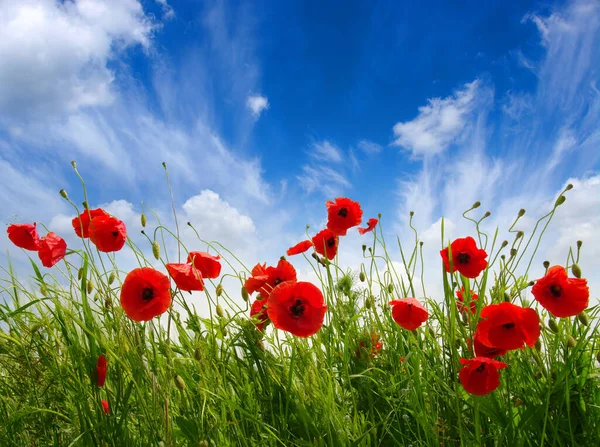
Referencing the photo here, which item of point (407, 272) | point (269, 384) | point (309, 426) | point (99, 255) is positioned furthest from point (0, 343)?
point (407, 272)

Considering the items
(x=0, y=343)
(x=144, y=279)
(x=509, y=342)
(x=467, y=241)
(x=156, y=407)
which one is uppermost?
(x=467, y=241)

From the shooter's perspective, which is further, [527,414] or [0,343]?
[0,343]

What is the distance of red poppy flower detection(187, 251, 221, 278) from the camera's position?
6.90ft

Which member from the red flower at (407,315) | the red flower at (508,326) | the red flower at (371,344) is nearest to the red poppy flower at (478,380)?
the red flower at (508,326)

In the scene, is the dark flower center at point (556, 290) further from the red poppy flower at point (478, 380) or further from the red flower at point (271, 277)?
the red flower at point (271, 277)

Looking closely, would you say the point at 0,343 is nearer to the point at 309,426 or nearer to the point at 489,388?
the point at 309,426

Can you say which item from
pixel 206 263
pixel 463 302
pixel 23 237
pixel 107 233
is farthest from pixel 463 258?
pixel 23 237

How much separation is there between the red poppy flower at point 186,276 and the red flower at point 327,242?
2.90 ft

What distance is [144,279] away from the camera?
69.2 inches

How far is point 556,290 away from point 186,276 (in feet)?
4.72

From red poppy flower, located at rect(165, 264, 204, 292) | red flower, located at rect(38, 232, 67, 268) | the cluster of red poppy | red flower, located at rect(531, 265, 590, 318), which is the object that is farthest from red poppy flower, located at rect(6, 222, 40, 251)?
red flower, located at rect(531, 265, 590, 318)

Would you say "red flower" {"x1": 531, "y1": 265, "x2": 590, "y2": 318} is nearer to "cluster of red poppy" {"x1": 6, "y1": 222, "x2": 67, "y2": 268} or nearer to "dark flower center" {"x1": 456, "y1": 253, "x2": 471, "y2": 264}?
"dark flower center" {"x1": 456, "y1": 253, "x2": 471, "y2": 264}

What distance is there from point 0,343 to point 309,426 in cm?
170

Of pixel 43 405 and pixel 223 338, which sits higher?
pixel 223 338
